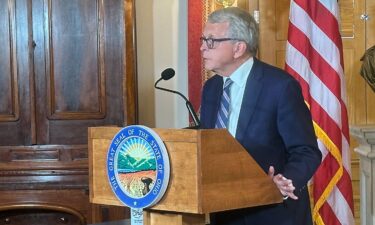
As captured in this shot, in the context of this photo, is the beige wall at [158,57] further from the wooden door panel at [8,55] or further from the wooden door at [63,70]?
the wooden door panel at [8,55]

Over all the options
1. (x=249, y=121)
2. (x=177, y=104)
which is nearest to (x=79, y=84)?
(x=177, y=104)

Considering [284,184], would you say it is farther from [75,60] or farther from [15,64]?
[15,64]

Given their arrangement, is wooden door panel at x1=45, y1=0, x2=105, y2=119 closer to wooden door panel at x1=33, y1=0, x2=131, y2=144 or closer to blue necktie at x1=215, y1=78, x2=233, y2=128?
wooden door panel at x1=33, y1=0, x2=131, y2=144

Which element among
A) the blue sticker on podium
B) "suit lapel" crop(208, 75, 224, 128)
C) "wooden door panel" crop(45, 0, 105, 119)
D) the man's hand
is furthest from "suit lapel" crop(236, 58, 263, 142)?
"wooden door panel" crop(45, 0, 105, 119)

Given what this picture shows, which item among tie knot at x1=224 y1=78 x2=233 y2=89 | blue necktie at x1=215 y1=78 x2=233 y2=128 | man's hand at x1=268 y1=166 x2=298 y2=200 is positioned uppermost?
tie knot at x1=224 y1=78 x2=233 y2=89

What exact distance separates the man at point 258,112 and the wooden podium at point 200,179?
261mm

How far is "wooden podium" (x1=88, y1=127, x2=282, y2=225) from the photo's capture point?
1.30 metres

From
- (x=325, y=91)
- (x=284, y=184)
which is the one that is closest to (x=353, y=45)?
(x=325, y=91)

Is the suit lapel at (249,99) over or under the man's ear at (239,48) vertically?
under

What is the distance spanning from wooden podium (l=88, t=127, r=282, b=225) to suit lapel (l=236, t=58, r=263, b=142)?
0.95 feet

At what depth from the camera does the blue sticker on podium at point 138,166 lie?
4.37 ft

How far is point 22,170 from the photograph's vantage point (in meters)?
3.04

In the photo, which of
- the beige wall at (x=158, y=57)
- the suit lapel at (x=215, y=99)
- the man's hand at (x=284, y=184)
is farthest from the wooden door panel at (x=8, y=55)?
the man's hand at (x=284, y=184)

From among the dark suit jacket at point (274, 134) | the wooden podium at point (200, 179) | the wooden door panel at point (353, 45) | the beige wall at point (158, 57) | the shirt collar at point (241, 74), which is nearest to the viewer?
the wooden podium at point (200, 179)
